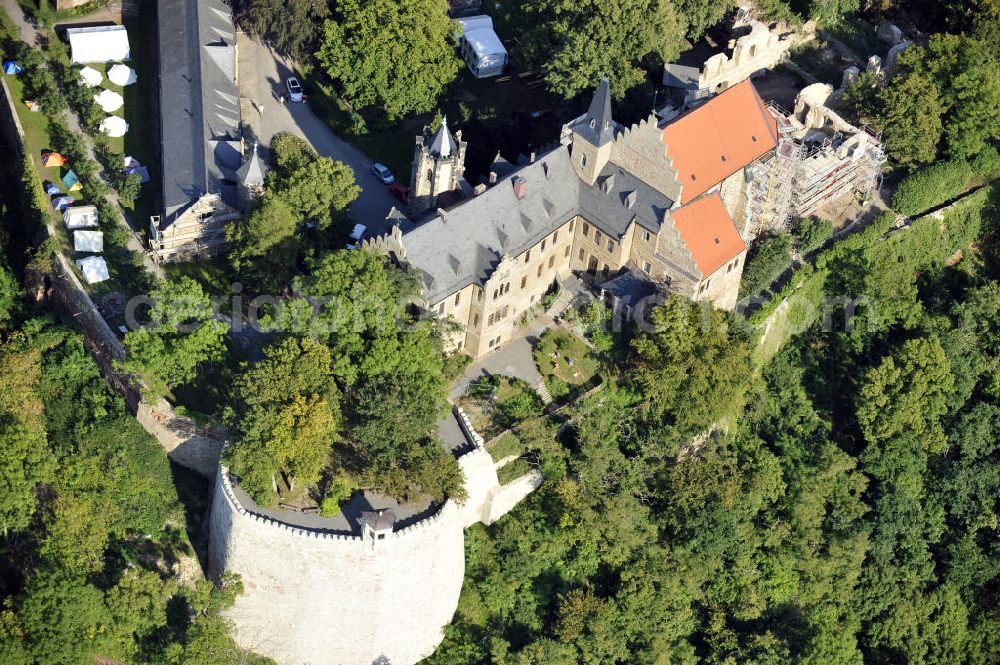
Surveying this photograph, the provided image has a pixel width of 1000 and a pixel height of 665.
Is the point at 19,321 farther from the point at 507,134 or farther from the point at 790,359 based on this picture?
the point at 790,359

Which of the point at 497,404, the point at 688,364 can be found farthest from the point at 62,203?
the point at 688,364

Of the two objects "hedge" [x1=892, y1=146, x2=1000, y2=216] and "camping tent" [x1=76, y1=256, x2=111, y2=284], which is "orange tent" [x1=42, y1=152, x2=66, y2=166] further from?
"hedge" [x1=892, y1=146, x2=1000, y2=216]

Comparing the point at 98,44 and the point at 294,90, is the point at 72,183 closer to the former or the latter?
the point at 98,44

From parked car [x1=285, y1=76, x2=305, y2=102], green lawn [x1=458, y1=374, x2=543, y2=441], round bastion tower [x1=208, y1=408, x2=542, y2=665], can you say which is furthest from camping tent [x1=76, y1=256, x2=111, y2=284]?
green lawn [x1=458, y1=374, x2=543, y2=441]

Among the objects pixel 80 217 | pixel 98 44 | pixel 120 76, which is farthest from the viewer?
pixel 98 44

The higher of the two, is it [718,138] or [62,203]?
[62,203]

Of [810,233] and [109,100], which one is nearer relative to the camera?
[810,233]
